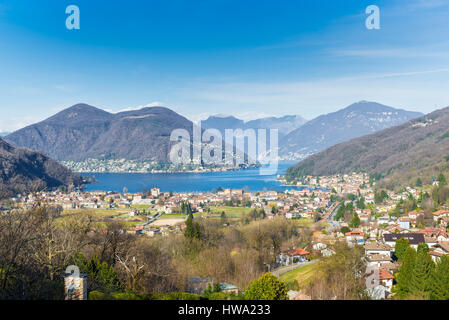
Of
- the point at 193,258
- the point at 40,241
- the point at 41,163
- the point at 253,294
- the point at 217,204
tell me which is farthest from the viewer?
the point at 41,163

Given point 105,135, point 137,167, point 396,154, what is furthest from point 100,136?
point 396,154

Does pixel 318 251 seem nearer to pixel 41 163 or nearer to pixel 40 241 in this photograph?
pixel 40 241

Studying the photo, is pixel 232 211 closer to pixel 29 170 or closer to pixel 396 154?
pixel 396 154

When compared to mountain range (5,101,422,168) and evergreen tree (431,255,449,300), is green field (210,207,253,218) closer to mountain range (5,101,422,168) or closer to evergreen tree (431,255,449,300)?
evergreen tree (431,255,449,300)

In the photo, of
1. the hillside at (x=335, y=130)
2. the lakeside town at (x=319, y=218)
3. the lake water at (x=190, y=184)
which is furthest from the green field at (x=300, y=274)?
the hillside at (x=335, y=130)

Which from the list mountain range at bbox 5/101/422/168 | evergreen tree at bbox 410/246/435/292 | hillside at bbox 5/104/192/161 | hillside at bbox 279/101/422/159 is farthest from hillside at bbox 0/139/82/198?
hillside at bbox 279/101/422/159
